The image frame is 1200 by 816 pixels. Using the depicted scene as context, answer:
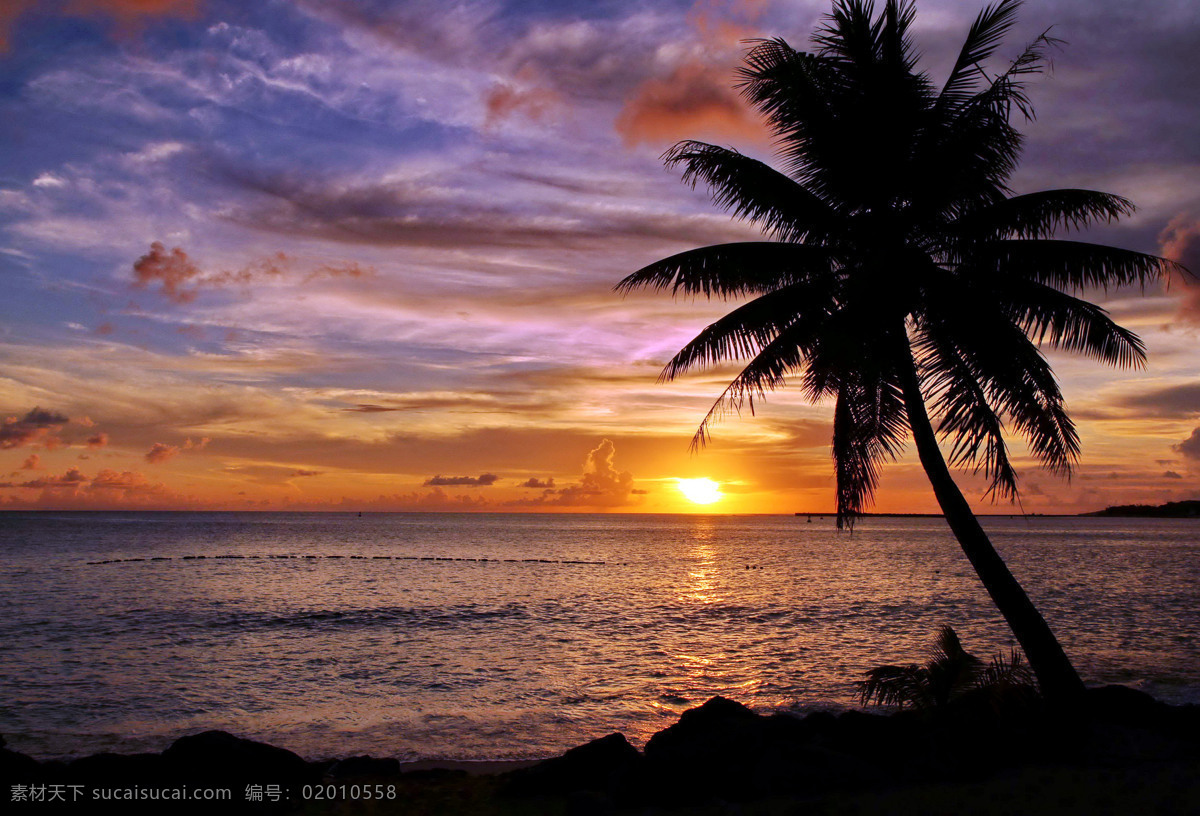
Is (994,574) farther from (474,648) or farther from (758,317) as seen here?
(474,648)

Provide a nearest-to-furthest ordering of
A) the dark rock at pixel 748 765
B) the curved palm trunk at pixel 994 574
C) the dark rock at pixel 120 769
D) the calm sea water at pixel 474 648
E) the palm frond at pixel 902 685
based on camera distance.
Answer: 1. the dark rock at pixel 748 765
2. the dark rock at pixel 120 769
3. the curved palm trunk at pixel 994 574
4. the palm frond at pixel 902 685
5. the calm sea water at pixel 474 648

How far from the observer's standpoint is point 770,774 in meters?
9.48

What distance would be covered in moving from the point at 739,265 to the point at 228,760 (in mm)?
10661

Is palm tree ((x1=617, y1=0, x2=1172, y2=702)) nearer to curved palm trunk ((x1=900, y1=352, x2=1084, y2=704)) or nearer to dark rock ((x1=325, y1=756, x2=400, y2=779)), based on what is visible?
curved palm trunk ((x1=900, y1=352, x2=1084, y2=704))

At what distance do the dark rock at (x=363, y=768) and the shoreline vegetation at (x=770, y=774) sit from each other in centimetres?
6

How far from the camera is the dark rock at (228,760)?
32.8 feet

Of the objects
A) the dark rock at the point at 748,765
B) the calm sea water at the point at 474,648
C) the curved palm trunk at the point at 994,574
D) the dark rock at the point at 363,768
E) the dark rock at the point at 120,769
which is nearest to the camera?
the dark rock at the point at 748,765

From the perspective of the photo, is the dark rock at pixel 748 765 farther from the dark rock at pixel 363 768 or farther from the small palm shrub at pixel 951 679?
the dark rock at pixel 363 768

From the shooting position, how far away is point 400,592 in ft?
150

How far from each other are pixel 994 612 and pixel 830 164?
31.0 m

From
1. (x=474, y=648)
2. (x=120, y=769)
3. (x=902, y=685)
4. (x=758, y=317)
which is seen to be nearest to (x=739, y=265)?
(x=758, y=317)

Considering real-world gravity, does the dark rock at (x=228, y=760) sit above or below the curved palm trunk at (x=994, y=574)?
below

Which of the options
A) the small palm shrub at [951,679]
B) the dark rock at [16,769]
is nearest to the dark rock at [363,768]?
the dark rock at [16,769]

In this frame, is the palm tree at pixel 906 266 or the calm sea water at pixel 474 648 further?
the calm sea water at pixel 474 648
